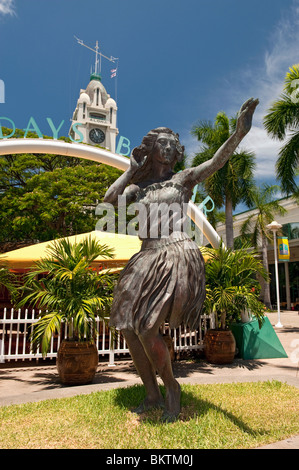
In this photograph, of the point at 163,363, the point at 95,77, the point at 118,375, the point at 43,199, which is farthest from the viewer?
the point at 95,77

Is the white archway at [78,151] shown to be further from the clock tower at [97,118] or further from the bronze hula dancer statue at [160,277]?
the clock tower at [97,118]

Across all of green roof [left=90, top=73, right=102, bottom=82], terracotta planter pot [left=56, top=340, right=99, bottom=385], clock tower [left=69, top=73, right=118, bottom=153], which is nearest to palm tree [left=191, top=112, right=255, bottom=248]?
terracotta planter pot [left=56, top=340, right=99, bottom=385]

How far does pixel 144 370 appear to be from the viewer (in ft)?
9.81

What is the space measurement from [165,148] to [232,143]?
24.4 inches

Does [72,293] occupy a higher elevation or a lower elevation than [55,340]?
higher

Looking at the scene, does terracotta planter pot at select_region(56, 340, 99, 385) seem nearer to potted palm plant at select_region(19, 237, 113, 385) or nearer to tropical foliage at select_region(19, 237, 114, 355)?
potted palm plant at select_region(19, 237, 113, 385)

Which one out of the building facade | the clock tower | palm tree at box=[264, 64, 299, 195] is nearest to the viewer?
palm tree at box=[264, 64, 299, 195]

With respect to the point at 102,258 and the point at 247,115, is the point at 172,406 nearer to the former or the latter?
the point at 247,115

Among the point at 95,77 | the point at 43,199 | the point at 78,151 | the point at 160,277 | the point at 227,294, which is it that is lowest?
the point at 227,294

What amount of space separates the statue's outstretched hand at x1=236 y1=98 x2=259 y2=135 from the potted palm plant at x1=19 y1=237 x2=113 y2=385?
3.07m

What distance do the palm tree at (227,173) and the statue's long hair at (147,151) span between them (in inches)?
551

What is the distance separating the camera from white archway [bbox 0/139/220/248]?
26.3 feet

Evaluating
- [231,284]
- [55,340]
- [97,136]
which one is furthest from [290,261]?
[97,136]

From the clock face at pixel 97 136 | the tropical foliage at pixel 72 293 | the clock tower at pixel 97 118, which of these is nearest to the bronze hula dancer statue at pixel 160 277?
the tropical foliage at pixel 72 293
